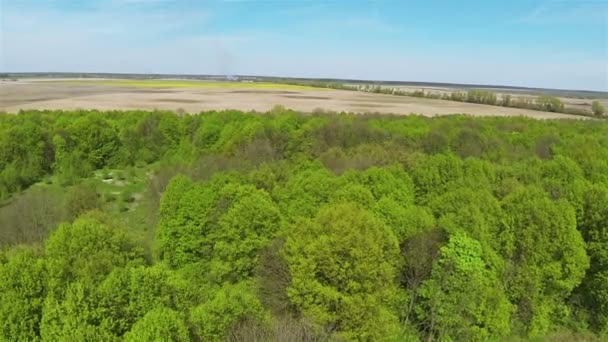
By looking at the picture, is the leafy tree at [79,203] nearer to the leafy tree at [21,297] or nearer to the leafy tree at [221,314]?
the leafy tree at [21,297]

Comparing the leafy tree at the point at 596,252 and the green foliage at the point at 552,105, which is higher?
the green foliage at the point at 552,105

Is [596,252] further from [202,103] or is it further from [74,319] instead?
[202,103]

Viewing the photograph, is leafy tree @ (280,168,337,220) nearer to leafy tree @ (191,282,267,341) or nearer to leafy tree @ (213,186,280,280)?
leafy tree @ (213,186,280,280)

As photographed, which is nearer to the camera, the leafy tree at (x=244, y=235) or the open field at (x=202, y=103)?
the leafy tree at (x=244, y=235)

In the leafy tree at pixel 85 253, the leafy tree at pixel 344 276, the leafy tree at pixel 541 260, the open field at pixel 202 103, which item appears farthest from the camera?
the open field at pixel 202 103

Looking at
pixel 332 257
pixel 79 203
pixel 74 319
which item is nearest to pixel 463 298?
pixel 332 257

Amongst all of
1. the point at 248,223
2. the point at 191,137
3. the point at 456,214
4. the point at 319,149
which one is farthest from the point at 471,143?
the point at 191,137

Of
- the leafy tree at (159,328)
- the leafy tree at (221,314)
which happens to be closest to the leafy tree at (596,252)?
the leafy tree at (221,314)

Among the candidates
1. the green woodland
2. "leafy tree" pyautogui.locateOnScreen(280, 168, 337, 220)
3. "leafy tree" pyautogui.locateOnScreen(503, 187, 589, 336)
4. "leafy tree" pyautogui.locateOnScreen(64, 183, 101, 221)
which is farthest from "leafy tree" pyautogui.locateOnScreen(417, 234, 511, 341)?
"leafy tree" pyautogui.locateOnScreen(64, 183, 101, 221)
